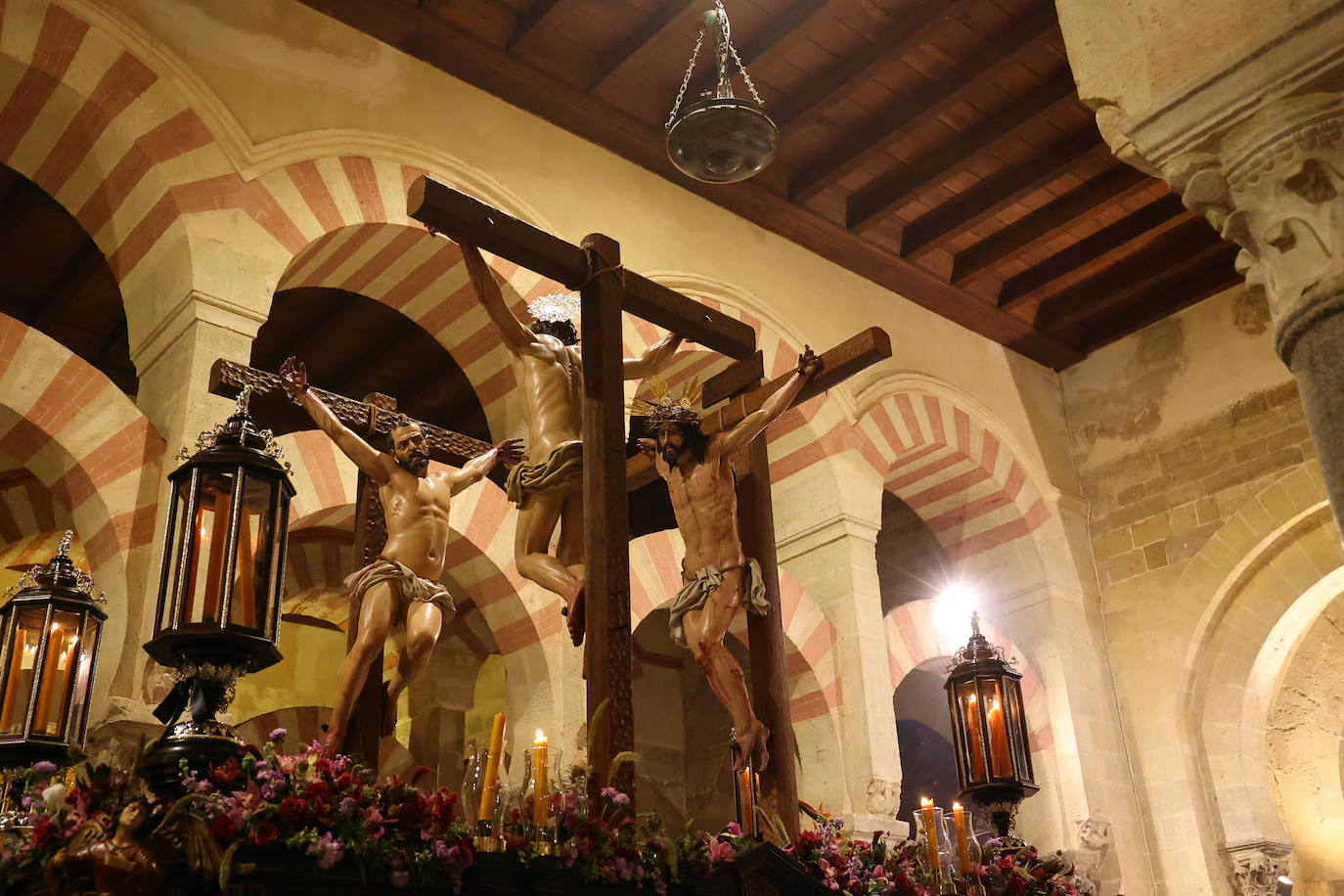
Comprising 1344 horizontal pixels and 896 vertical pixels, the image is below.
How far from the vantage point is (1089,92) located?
2.98 metres

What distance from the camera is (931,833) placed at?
12.6 ft

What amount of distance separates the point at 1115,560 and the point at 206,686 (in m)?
6.93

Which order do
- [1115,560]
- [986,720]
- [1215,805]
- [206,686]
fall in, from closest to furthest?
1. [206,686]
2. [986,720]
3. [1215,805]
4. [1115,560]

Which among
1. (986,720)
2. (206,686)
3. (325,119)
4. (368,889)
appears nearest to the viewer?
(368,889)

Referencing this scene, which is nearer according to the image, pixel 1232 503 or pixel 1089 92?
pixel 1089 92

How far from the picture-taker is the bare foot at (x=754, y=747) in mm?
3740

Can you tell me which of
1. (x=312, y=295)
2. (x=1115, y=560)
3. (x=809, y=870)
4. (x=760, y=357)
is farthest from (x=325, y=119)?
(x=1115, y=560)

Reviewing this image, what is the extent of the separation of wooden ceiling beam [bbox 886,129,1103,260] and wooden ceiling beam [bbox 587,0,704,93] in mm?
1971

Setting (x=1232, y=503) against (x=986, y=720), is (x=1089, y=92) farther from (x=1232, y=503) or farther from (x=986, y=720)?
(x=1232, y=503)

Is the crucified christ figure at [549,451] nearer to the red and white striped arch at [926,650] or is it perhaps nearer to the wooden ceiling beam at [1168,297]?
the red and white striped arch at [926,650]

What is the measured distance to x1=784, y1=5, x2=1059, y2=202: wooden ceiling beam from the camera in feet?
21.5

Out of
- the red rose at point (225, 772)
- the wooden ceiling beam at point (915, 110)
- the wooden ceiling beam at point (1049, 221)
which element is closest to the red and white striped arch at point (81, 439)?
the red rose at point (225, 772)

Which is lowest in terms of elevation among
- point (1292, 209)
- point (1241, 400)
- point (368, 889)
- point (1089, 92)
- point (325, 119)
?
point (368, 889)

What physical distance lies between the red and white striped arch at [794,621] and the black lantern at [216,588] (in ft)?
10.8
